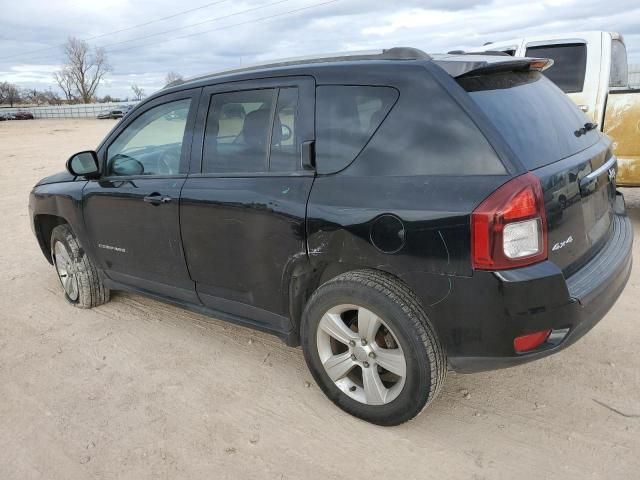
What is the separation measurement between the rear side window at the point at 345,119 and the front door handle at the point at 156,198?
1152 mm

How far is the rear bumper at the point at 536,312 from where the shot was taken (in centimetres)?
226

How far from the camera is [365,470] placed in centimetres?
247

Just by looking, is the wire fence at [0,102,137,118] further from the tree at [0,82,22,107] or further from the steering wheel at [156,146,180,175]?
the steering wheel at [156,146,180,175]

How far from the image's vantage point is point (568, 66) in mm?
6355

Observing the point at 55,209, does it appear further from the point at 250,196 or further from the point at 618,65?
the point at 618,65

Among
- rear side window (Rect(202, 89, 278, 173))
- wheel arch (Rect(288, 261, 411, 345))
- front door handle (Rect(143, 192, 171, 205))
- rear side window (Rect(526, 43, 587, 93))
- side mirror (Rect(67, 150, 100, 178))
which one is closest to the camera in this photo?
wheel arch (Rect(288, 261, 411, 345))

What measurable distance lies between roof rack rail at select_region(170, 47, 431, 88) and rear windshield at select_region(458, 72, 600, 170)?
1.09 ft

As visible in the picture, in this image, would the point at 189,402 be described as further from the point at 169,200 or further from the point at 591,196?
the point at 591,196

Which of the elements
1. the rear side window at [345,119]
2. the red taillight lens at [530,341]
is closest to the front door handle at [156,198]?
the rear side window at [345,119]

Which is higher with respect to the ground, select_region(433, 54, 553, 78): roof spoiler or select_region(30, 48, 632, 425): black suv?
select_region(433, 54, 553, 78): roof spoiler

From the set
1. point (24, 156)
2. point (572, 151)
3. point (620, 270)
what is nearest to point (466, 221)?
point (572, 151)

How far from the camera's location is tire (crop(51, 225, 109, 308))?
4.42 meters

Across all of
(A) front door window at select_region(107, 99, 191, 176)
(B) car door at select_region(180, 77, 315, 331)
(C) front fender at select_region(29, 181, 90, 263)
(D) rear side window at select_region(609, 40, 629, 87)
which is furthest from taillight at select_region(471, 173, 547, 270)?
(D) rear side window at select_region(609, 40, 629, 87)

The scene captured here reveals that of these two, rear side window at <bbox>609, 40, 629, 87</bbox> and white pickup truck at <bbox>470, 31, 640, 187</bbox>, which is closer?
white pickup truck at <bbox>470, 31, 640, 187</bbox>
